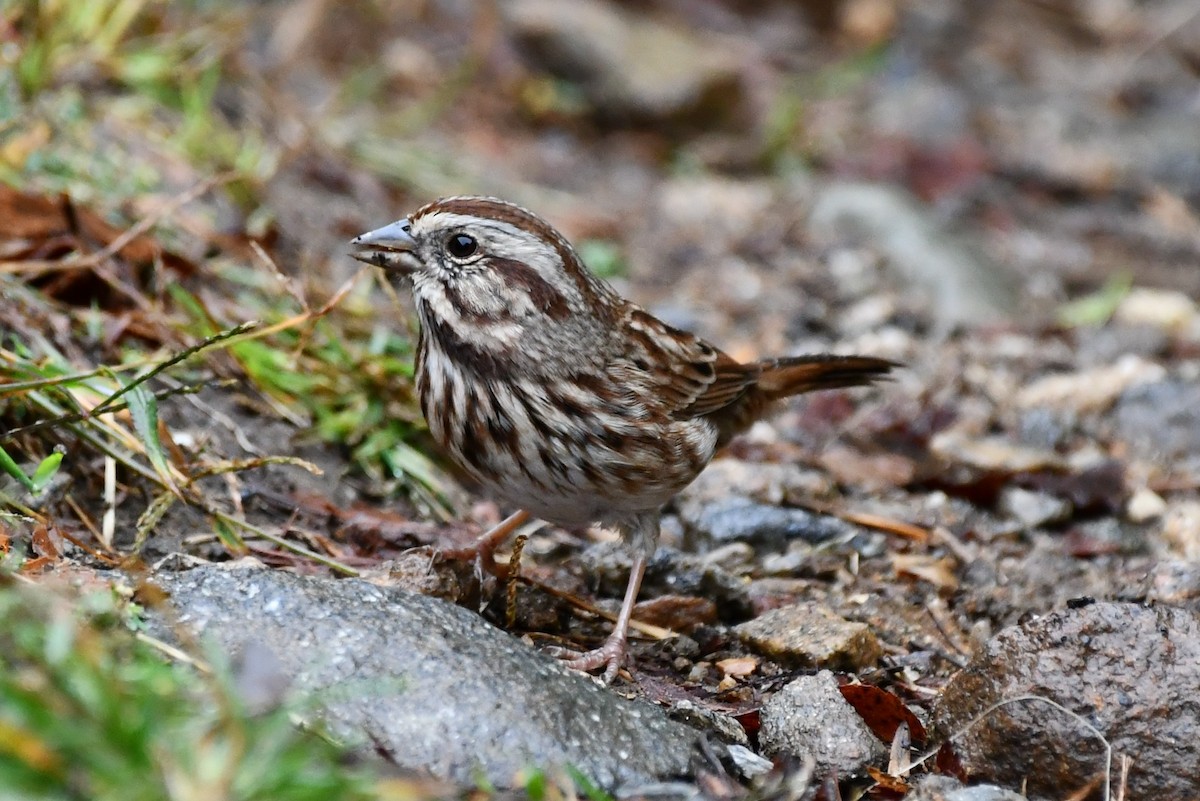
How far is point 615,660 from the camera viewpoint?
385 centimetres

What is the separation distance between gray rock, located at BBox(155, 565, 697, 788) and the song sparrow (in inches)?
22.9

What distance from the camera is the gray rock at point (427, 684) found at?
2875mm

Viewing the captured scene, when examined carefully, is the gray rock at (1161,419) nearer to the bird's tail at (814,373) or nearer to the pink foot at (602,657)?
the bird's tail at (814,373)

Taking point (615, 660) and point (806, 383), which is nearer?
point (615, 660)

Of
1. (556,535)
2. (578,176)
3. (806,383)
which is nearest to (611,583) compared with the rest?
(556,535)

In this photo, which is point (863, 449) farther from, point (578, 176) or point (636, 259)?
point (578, 176)

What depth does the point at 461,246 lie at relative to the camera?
13.3ft

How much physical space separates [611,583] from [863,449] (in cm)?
166

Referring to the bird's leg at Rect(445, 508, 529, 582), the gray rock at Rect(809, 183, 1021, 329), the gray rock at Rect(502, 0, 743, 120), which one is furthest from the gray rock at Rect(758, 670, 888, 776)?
the gray rock at Rect(502, 0, 743, 120)

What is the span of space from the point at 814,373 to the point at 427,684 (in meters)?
2.46

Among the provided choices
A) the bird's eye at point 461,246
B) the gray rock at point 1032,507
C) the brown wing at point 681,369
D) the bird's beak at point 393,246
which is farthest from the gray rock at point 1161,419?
the bird's beak at point 393,246

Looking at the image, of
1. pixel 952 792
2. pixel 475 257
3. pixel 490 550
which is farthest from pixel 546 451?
pixel 952 792

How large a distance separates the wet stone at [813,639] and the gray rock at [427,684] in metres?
0.63

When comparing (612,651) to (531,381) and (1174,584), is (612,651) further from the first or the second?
(1174,584)
